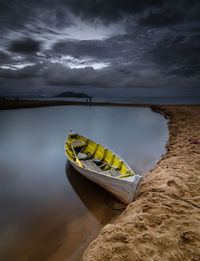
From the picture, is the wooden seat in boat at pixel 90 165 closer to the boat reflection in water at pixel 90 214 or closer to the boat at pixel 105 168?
the boat at pixel 105 168

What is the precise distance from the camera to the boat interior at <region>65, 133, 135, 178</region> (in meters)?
6.92

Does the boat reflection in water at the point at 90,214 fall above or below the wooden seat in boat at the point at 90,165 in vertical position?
Result: below

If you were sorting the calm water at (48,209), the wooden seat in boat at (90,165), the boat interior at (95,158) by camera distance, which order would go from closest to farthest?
the calm water at (48,209) < the boat interior at (95,158) < the wooden seat in boat at (90,165)

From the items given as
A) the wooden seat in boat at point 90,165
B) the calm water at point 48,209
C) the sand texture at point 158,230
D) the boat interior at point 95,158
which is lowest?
the calm water at point 48,209

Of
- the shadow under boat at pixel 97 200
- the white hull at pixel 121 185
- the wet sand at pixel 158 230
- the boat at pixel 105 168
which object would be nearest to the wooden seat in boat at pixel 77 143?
the boat at pixel 105 168

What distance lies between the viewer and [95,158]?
9258 mm

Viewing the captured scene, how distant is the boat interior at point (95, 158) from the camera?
692 centimetres

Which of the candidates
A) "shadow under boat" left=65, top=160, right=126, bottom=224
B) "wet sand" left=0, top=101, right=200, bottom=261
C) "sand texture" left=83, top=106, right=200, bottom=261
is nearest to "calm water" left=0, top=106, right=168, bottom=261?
"shadow under boat" left=65, top=160, right=126, bottom=224

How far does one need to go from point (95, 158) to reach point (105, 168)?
58.2 inches

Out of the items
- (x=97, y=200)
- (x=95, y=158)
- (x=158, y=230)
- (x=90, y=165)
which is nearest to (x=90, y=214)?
(x=97, y=200)

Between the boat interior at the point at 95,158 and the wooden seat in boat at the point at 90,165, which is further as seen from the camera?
the wooden seat in boat at the point at 90,165

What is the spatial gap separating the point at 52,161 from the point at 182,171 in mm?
8600

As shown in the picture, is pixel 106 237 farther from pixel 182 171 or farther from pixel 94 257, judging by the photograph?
pixel 182 171

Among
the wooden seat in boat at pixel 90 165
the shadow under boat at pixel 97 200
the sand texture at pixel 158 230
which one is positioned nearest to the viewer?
the sand texture at pixel 158 230
